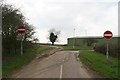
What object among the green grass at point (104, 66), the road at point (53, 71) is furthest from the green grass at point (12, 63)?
the green grass at point (104, 66)

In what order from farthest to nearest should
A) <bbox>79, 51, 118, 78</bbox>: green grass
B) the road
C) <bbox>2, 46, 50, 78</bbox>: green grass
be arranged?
<bbox>2, 46, 50, 78</bbox>: green grass
<bbox>79, 51, 118, 78</bbox>: green grass
the road

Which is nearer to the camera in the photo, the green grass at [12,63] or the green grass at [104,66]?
the green grass at [104,66]

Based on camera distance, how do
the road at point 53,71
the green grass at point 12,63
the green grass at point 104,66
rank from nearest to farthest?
1. the road at point 53,71
2. the green grass at point 104,66
3. the green grass at point 12,63

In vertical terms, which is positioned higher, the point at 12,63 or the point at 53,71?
the point at 12,63

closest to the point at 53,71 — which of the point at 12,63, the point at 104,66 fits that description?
the point at 104,66

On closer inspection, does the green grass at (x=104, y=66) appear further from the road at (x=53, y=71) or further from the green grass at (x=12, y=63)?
the green grass at (x=12, y=63)

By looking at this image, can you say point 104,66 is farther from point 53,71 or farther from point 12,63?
point 12,63

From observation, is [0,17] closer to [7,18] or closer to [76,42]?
[7,18]

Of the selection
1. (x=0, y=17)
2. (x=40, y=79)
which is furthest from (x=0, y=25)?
(x=40, y=79)

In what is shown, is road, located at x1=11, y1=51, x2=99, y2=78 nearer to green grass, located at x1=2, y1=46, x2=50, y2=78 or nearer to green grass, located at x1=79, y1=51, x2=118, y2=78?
green grass, located at x1=2, y1=46, x2=50, y2=78

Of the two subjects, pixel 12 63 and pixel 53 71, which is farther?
pixel 12 63

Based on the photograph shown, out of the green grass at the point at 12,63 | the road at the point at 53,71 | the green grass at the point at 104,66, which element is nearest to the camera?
the road at the point at 53,71

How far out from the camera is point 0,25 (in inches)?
1195

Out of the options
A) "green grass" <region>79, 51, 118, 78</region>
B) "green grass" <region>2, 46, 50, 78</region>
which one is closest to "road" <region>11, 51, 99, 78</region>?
"green grass" <region>2, 46, 50, 78</region>
